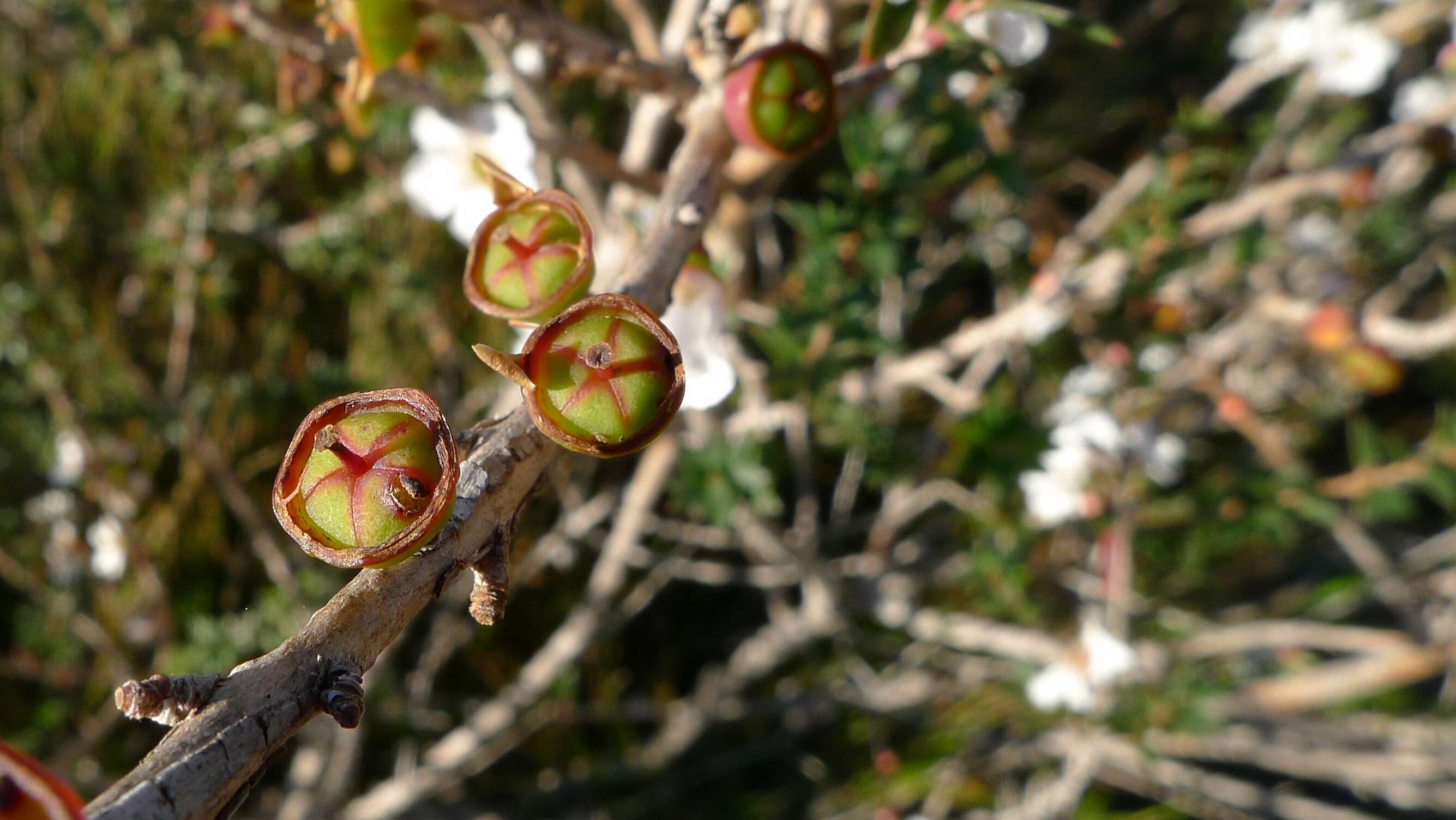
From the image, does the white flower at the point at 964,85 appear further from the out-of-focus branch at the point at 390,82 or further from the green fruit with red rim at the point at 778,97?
the green fruit with red rim at the point at 778,97

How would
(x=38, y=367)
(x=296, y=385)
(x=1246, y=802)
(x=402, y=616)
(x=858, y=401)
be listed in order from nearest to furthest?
(x=402, y=616) < (x=858, y=401) < (x=38, y=367) < (x=1246, y=802) < (x=296, y=385)

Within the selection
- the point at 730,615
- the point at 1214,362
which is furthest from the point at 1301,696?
the point at 730,615

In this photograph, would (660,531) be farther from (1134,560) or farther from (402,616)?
(402,616)

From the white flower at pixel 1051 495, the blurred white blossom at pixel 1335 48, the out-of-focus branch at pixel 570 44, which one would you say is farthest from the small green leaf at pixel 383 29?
the blurred white blossom at pixel 1335 48

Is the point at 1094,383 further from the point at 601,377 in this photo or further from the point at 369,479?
the point at 369,479

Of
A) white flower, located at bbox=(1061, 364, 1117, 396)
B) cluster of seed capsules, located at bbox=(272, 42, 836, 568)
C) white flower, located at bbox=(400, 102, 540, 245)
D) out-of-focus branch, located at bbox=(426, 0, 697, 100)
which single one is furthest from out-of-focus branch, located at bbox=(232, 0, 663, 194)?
white flower, located at bbox=(1061, 364, 1117, 396)

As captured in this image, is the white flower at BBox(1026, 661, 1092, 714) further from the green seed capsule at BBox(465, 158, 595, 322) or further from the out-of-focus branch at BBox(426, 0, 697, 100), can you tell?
the green seed capsule at BBox(465, 158, 595, 322)

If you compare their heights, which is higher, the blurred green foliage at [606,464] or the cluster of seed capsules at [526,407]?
the blurred green foliage at [606,464]
